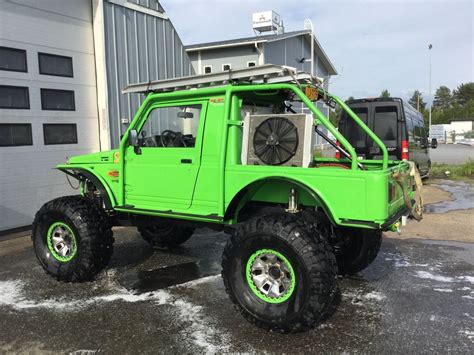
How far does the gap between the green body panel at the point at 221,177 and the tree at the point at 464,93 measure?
10090cm

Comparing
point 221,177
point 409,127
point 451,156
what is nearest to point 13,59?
point 221,177

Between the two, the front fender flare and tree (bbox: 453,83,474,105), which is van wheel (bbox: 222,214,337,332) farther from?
tree (bbox: 453,83,474,105)

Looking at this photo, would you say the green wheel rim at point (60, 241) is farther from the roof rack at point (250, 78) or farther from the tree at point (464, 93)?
the tree at point (464, 93)

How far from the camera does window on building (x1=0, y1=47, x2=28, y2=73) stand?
7.15 m

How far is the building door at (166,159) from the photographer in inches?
169

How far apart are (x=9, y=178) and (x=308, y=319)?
610 centimetres

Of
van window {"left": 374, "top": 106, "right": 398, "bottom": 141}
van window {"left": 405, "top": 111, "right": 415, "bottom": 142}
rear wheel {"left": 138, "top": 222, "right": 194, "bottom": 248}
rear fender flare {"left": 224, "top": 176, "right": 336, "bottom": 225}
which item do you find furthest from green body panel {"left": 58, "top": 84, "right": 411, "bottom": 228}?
van window {"left": 405, "top": 111, "right": 415, "bottom": 142}

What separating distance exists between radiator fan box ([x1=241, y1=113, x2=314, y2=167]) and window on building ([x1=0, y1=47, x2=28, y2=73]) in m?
5.26

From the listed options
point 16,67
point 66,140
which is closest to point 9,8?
point 16,67

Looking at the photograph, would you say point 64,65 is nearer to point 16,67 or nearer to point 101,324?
point 16,67

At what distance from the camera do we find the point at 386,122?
9945mm

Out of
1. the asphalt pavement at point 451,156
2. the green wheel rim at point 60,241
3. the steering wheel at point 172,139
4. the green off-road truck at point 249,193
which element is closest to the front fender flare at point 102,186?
the green off-road truck at point 249,193

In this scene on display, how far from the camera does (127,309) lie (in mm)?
4156

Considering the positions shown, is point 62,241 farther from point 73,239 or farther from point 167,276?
point 167,276
